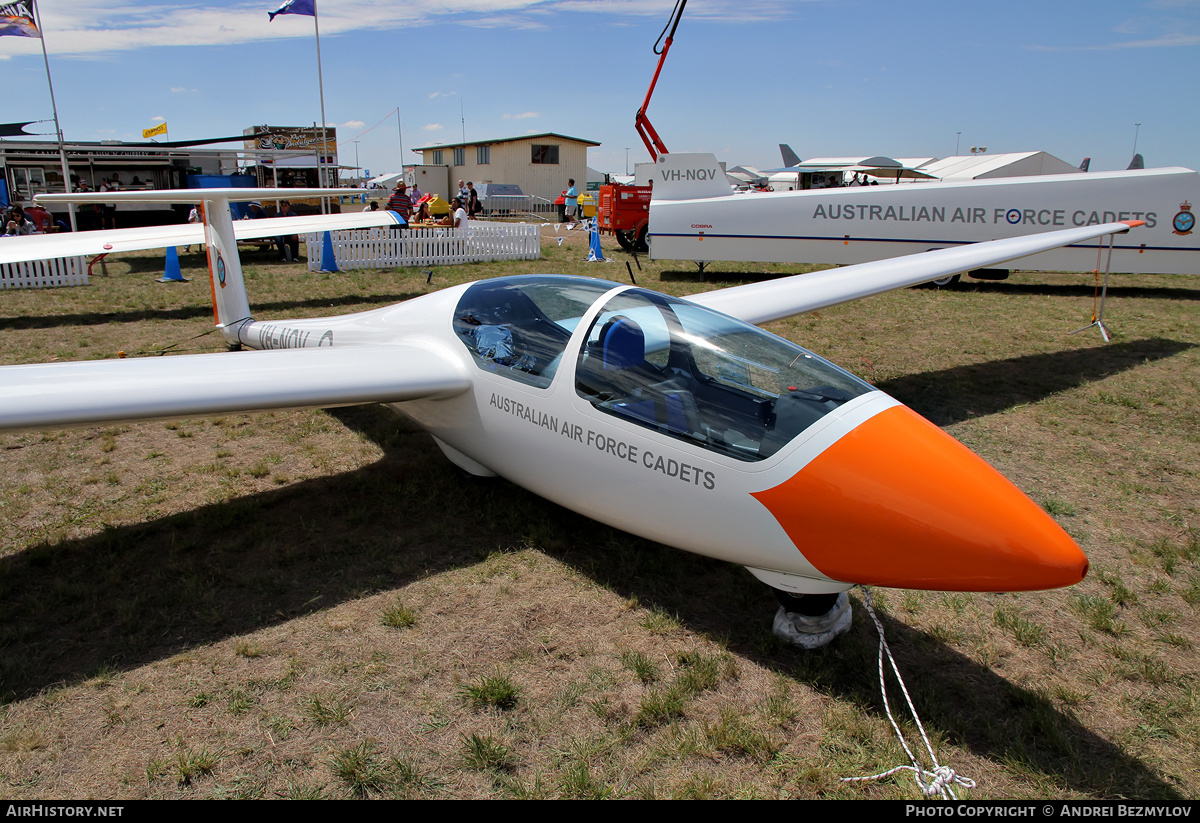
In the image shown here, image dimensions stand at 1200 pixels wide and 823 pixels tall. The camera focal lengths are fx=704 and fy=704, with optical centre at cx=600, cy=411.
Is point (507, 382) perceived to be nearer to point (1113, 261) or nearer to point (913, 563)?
point (913, 563)

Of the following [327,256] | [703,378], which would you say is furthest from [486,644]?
[327,256]

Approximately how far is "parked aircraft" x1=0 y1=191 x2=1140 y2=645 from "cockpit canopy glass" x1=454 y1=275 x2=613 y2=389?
0.04 ft

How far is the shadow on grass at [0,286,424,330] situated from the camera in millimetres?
11850

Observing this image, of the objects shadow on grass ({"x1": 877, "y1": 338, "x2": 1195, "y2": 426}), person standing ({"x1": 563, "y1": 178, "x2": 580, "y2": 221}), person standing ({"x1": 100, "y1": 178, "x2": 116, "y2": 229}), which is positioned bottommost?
shadow on grass ({"x1": 877, "y1": 338, "x2": 1195, "y2": 426})

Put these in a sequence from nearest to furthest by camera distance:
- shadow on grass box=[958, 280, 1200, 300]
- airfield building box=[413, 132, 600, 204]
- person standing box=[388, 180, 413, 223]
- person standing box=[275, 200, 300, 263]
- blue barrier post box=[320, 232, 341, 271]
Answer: shadow on grass box=[958, 280, 1200, 300] < blue barrier post box=[320, 232, 341, 271] < person standing box=[275, 200, 300, 263] < person standing box=[388, 180, 413, 223] < airfield building box=[413, 132, 600, 204]

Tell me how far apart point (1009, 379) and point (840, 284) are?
9.69ft

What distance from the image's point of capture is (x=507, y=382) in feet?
15.4

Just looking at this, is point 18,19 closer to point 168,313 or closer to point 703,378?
point 168,313

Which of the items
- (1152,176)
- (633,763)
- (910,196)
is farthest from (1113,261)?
(633,763)

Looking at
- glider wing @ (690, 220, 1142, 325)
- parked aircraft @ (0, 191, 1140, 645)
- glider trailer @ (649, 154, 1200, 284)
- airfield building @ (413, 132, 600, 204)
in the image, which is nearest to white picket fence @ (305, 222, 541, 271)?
glider trailer @ (649, 154, 1200, 284)

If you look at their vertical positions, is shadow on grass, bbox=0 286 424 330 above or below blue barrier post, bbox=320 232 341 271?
below

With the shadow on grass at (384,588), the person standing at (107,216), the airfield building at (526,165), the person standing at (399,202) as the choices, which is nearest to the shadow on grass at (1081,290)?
the shadow on grass at (384,588)

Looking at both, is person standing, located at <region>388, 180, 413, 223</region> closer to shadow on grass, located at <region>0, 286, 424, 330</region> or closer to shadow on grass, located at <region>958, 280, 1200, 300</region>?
shadow on grass, located at <region>0, 286, 424, 330</region>

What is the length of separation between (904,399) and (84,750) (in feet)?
25.6
